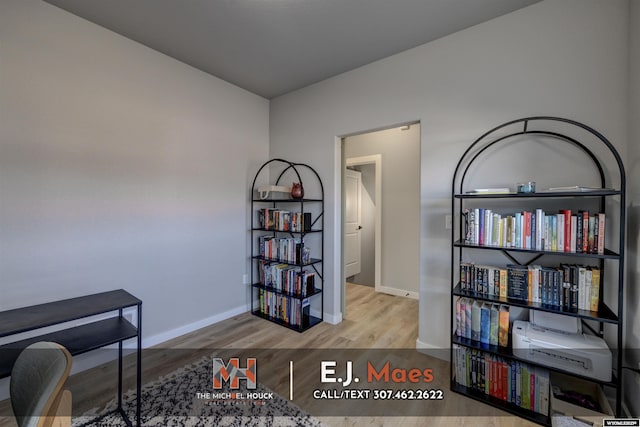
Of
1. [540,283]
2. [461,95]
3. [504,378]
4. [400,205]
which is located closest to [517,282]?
[540,283]

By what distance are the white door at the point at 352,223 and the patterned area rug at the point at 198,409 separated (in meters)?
2.94

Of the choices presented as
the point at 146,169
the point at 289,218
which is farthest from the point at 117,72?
the point at 289,218

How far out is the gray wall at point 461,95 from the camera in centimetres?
171

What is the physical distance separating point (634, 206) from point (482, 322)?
3.54ft

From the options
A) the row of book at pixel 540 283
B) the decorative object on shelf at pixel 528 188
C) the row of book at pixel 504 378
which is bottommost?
the row of book at pixel 504 378

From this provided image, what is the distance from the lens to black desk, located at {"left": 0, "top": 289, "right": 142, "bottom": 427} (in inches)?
54.9

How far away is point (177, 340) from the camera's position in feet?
8.62

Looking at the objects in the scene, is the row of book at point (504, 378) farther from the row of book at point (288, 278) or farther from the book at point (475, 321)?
the row of book at point (288, 278)

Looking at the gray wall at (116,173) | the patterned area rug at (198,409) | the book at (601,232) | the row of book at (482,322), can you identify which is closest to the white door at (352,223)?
the gray wall at (116,173)

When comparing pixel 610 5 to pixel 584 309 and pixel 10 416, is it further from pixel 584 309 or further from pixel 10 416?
pixel 10 416

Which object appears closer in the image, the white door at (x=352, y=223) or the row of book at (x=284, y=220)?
the row of book at (x=284, y=220)

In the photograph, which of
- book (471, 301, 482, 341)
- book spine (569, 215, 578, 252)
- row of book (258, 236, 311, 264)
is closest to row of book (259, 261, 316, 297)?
row of book (258, 236, 311, 264)

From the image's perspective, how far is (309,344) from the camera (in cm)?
256

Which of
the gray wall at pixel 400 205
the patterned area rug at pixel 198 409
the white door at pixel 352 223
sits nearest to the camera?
the patterned area rug at pixel 198 409
